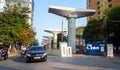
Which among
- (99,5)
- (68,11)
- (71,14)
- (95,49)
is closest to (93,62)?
(95,49)

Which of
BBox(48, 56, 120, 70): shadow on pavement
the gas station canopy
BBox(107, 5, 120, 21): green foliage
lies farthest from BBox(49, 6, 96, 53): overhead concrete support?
BBox(48, 56, 120, 70): shadow on pavement

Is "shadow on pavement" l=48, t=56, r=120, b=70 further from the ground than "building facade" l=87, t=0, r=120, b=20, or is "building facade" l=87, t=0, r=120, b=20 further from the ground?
"building facade" l=87, t=0, r=120, b=20

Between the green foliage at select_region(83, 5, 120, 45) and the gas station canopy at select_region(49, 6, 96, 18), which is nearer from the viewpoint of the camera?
the gas station canopy at select_region(49, 6, 96, 18)

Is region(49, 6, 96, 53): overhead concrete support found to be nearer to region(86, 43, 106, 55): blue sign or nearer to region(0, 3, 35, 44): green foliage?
region(0, 3, 35, 44): green foliage

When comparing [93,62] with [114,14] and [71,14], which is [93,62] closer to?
[71,14]

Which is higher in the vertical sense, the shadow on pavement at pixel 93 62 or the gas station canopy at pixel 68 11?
the gas station canopy at pixel 68 11

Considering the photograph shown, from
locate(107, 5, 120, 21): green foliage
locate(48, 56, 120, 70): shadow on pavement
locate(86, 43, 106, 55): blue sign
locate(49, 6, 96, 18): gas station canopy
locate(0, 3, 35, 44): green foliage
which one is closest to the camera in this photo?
locate(48, 56, 120, 70): shadow on pavement

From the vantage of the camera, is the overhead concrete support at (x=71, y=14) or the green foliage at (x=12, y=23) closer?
the green foliage at (x=12, y=23)

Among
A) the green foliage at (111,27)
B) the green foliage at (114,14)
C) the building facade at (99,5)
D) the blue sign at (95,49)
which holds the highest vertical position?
the building facade at (99,5)

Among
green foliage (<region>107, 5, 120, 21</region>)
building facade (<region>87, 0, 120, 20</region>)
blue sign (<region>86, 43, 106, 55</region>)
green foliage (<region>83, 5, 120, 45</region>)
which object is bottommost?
blue sign (<region>86, 43, 106, 55</region>)

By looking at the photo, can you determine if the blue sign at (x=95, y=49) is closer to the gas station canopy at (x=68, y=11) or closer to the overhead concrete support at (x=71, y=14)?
the overhead concrete support at (x=71, y=14)

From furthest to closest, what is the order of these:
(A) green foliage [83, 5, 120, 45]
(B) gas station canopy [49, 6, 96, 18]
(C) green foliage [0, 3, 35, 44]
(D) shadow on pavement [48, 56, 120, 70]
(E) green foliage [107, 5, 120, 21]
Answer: (E) green foliage [107, 5, 120, 21] → (A) green foliage [83, 5, 120, 45] → (B) gas station canopy [49, 6, 96, 18] → (C) green foliage [0, 3, 35, 44] → (D) shadow on pavement [48, 56, 120, 70]

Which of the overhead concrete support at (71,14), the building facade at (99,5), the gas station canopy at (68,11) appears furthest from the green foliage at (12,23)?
the building facade at (99,5)

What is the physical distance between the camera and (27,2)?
146375 mm
